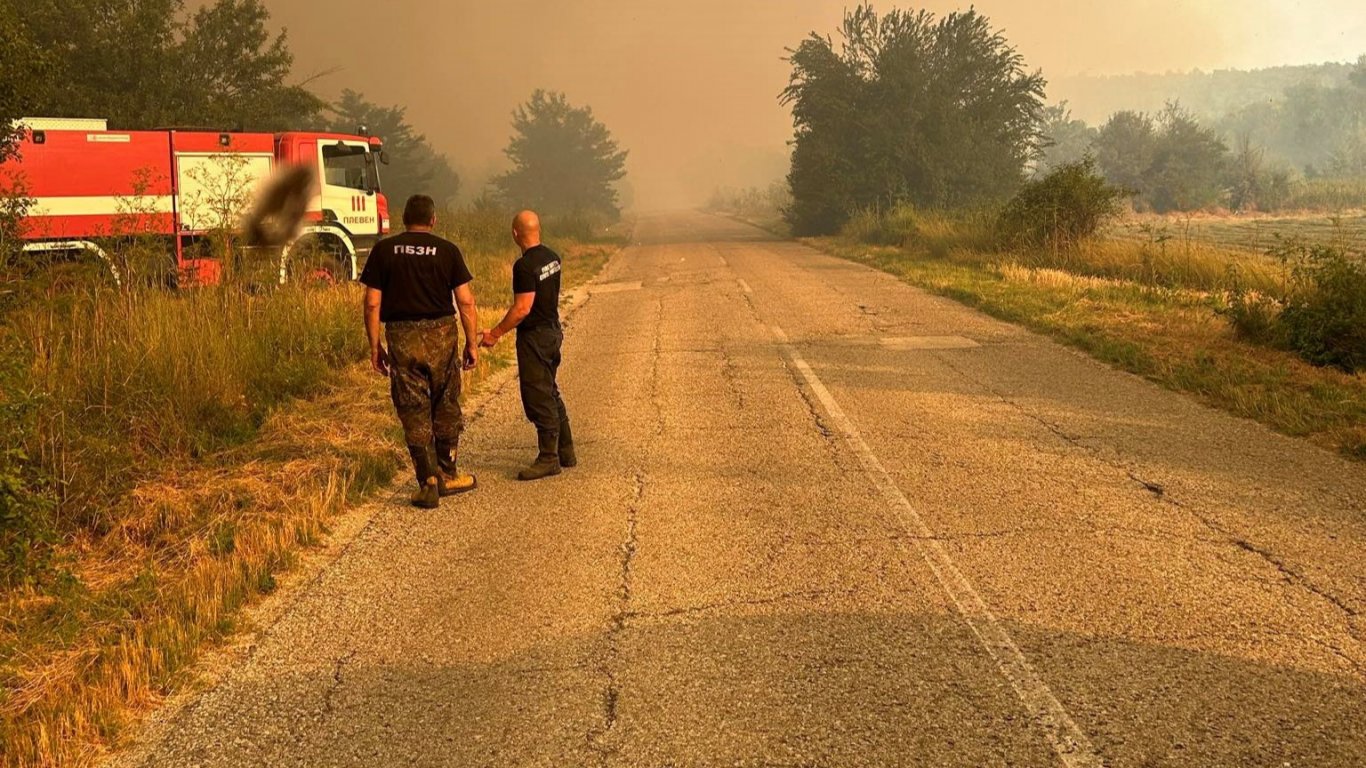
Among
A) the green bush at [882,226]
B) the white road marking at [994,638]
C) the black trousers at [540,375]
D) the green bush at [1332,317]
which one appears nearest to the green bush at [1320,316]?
the green bush at [1332,317]

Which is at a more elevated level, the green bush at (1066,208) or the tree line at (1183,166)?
the tree line at (1183,166)

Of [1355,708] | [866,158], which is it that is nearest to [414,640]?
[1355,708]

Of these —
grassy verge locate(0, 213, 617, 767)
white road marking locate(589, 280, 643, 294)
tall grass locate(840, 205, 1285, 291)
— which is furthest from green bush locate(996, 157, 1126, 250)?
grassy verge locate(0, 213, 617, 767)

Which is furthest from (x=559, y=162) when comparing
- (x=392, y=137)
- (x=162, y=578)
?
(x=162, y=578)

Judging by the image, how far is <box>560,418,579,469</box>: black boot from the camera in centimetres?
646

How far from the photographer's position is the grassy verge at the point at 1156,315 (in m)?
7.38

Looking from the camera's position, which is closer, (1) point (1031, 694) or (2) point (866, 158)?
(1) point (1031, 694)

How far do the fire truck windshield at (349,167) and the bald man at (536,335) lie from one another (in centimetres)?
1224

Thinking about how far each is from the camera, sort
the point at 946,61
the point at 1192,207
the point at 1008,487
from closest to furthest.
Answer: the point at 1008,487
the point at 946,61
the point at 1192,207

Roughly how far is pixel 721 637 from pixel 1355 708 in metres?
2.25

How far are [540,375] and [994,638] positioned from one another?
3.69 m

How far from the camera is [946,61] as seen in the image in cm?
3434

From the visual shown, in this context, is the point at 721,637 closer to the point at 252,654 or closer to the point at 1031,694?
the point at 1031,694

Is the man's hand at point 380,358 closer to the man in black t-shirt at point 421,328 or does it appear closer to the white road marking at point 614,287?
the man in black t-shirt at point 421,328
